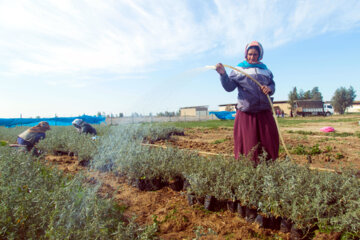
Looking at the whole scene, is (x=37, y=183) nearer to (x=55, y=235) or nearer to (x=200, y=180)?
(x=55, y=235)

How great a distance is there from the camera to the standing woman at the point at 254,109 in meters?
3.04

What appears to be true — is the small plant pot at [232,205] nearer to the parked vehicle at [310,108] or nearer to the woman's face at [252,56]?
the woman's face at [252,56]

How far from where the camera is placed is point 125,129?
8062mm

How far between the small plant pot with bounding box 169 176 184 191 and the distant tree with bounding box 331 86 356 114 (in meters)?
53.8

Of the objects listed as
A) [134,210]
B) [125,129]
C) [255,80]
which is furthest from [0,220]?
[125,129]

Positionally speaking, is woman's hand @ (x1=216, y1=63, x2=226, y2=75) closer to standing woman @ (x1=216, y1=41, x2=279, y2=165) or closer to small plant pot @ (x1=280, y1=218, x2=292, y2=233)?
standing woman @ (x1=216, y1=41, x2=279, y2=165)

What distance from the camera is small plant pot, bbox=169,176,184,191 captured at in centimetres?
320

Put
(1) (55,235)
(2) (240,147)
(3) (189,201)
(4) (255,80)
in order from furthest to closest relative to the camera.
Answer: (2) (240,147) < (4) (255,80) < (3) (189,201) < (1) (55,235)

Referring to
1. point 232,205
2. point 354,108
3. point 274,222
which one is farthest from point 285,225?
point 354,108

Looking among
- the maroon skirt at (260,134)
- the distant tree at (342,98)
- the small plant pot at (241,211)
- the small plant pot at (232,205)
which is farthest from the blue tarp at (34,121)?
the distant tree at (342,98)

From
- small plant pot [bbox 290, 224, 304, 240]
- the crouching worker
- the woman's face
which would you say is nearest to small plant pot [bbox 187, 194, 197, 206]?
small plant pot [bbox 290, 224, 304, 240]

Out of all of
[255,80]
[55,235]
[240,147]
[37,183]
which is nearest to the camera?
[55,235]

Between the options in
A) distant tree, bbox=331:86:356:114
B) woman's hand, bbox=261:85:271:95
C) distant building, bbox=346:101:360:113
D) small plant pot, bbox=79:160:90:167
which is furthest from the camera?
distant building, bbox=346:101:360:113

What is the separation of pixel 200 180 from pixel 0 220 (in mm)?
1738
